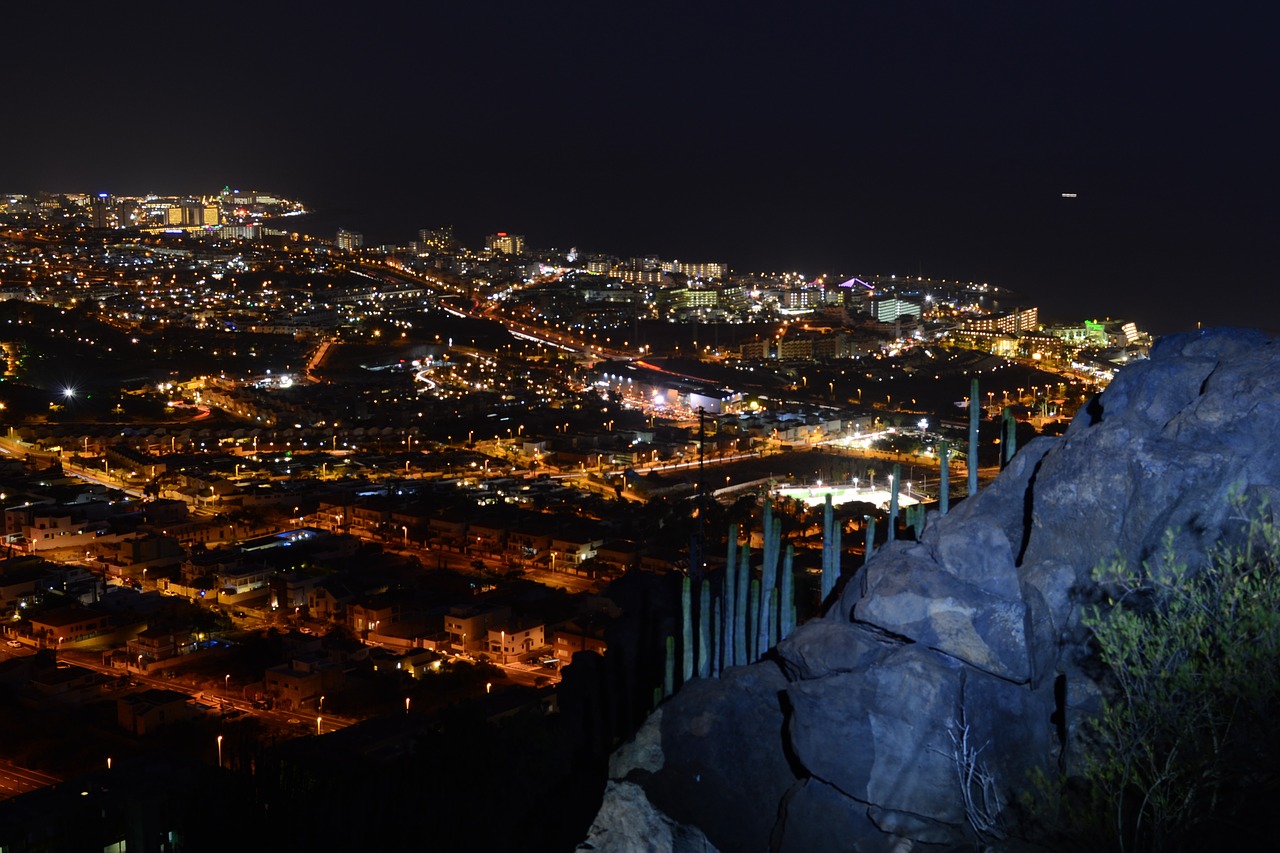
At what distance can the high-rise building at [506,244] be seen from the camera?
8756 cm

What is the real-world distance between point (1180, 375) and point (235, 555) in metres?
14.3

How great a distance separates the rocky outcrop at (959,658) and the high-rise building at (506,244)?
270 feet

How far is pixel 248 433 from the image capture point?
2800 cm

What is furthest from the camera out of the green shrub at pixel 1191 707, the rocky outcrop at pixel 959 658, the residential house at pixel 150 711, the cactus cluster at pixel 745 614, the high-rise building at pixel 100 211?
the high-rise building at pixel 100 211

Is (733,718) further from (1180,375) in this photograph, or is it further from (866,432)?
(866,432)

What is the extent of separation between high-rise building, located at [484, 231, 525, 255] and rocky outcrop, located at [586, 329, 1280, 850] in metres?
82.4

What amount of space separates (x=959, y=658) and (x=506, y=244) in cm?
8551

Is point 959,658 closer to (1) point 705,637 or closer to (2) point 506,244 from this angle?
(1) point 705,637

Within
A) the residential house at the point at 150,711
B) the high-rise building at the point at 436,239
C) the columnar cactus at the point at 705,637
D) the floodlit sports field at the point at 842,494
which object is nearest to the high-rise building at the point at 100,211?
the high-rise building at the point at 436,239

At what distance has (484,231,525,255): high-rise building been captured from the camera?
287 ft

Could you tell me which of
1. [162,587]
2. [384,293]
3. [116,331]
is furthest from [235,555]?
[384,293]

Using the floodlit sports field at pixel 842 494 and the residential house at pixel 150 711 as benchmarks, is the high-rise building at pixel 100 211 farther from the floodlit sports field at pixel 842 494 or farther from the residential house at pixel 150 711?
the residential house at pixel 150 711

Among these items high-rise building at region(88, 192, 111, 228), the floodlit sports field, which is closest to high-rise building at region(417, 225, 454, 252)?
high-rise building at region(88, 192, 111, 228)

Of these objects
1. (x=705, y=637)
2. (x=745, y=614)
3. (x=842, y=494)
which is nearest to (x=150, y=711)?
(x=705, y=637)
